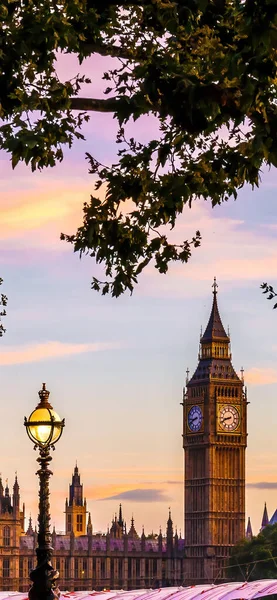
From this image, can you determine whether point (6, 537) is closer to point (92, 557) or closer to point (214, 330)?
Answer: point (92, 557)

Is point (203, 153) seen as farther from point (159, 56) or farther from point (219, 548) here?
point (219, 548)

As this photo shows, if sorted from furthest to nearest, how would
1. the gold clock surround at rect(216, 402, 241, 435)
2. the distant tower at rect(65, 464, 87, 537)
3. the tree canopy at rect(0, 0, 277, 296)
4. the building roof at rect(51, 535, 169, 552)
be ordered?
the distant tower at rect(65, 464, 87, 537), the building roof at rect(51, 535, 169, 552), the gold clock surround at rect(216, 402, 241, 435), the tree canopy at rect(0, 0, 277, 296)

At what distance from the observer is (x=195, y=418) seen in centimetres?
15125

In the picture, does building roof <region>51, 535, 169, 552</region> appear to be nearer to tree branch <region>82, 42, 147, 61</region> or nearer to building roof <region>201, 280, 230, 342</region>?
building roof <region>201, 280, 230, 342</region>

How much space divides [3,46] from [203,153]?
2339 mm

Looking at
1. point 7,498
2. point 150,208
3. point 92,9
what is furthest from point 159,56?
point 7,498

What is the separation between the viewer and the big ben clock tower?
148m

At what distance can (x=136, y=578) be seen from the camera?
152 m

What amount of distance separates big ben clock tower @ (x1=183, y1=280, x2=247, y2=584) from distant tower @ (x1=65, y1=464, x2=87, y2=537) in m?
16.6

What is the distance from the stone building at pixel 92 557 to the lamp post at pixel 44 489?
5093 inches

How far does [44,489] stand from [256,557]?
122 meters

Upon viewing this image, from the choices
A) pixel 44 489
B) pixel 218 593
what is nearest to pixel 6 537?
pixel 218 593

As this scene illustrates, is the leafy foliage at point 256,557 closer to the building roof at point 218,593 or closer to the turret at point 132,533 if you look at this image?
the turret at point 132,533

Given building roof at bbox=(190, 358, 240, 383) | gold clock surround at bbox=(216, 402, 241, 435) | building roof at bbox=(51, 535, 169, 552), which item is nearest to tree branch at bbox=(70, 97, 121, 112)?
gold clock surround at bbox=(216, 402, 241, 435)
